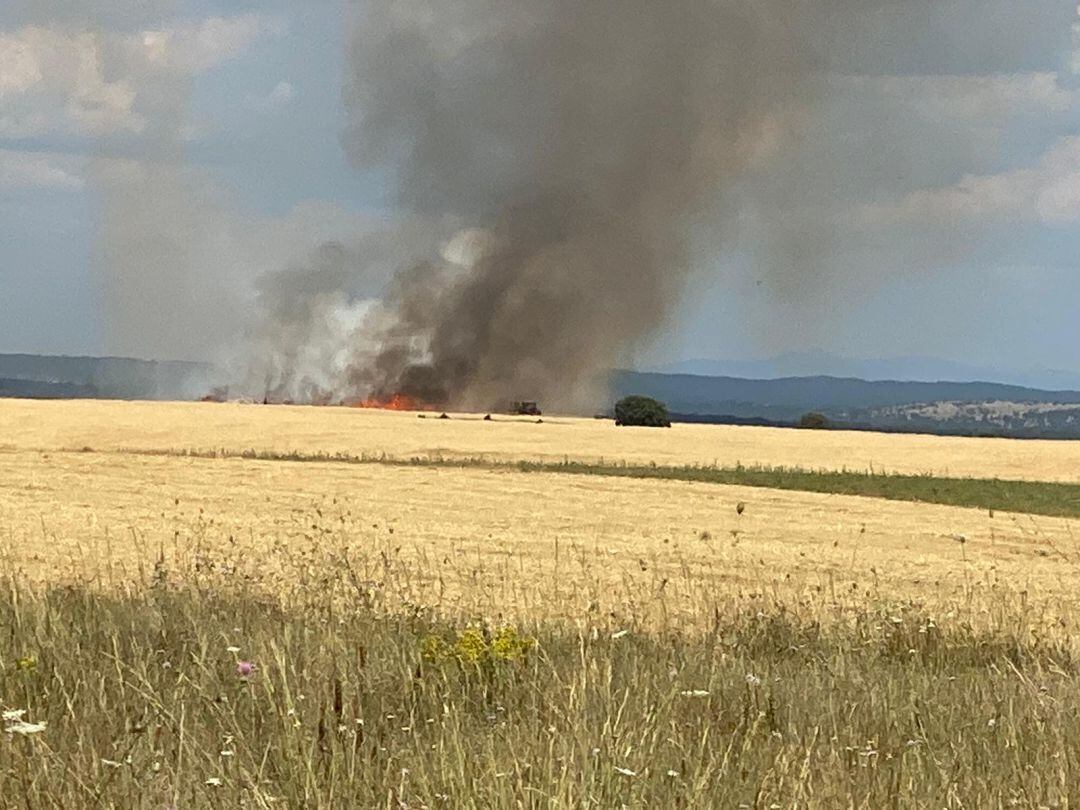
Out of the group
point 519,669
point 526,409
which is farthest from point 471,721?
point 526,409

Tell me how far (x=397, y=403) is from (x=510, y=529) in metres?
91.0

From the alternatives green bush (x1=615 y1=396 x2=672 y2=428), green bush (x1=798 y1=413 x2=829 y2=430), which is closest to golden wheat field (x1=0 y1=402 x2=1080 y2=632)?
green bush (x1=615 y1=396 x2=672 y2=428)

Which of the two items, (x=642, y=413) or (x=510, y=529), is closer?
(x=510, y=529)

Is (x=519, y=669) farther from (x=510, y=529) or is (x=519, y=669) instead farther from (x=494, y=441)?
(x=494, y=441)

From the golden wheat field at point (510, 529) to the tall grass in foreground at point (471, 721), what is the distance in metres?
2.37

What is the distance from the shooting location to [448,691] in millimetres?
6770

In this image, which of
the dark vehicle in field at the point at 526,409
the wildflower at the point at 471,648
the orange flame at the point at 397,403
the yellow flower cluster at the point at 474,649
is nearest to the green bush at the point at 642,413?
the dark vehicle in field at the point at 526,409

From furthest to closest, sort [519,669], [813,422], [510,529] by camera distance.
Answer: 1. [813,422]
2. [510,529]
3. [519,669]

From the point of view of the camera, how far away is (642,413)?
92.1m

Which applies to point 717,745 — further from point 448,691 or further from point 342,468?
point 342,468

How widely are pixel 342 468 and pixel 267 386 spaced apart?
89082 millimetres

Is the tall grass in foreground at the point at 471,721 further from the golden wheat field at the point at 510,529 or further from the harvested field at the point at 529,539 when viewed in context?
the harvested field at the point at 529,539

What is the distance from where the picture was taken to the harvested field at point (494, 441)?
59406mm

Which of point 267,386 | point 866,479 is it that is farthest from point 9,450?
point 267,386
